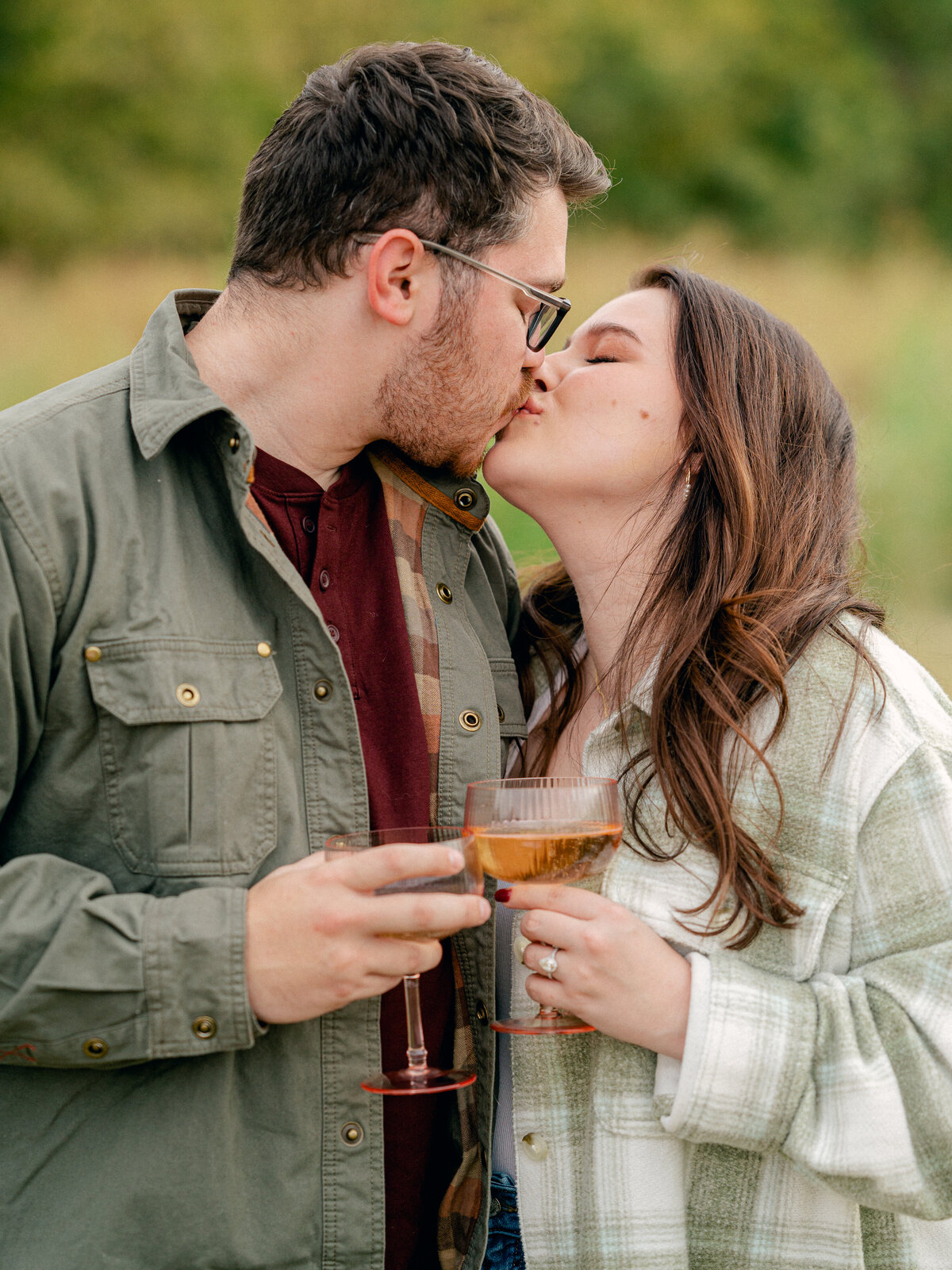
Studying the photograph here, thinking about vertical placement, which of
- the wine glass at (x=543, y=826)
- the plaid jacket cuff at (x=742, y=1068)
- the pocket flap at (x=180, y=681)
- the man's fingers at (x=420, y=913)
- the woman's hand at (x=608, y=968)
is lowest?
the plaid jacket cuff at (x=742, y=1068)

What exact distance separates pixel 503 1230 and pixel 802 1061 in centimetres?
70

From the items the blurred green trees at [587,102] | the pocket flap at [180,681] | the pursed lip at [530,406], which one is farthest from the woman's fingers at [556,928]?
the blurred green trees at [587,102]

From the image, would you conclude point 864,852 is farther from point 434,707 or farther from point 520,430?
point 520,430

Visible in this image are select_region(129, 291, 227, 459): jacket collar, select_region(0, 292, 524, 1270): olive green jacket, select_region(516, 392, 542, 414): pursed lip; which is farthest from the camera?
select_region(516, 392, 542, 414): pursed lip

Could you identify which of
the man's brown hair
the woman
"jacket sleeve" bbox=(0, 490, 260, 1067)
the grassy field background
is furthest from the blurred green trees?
"jacket sleeve" bbox=(0, 490, 260, 1067)

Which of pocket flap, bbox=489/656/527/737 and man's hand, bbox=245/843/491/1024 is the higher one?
pocket flap, bbox=489/656/527/737

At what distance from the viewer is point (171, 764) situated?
180 cm

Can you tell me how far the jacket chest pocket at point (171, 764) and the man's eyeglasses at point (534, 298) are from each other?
0.91m

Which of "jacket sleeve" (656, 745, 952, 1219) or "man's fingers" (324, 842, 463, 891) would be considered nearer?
"man's fingers" (324, 842, 463, 891)

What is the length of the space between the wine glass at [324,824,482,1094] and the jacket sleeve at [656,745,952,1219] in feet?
1.26

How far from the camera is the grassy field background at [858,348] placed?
5230 mm

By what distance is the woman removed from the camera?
1.87m

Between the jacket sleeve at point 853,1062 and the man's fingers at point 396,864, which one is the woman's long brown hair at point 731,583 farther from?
the man's fingers at point 396,864

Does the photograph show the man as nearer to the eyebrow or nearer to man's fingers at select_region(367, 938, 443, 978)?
man's fingers at select_region(367, 938, 443, 978)
